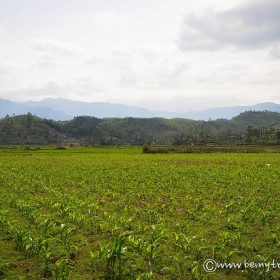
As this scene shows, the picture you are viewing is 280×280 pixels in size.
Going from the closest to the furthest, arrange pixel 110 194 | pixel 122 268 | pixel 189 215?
pixel 122 268 → pixel 189 215 → pixel 110 194

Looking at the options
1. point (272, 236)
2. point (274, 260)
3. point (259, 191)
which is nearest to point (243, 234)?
point (272, 236)

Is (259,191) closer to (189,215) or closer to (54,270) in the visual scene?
(189,215)

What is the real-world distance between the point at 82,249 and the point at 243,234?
6.02 meters

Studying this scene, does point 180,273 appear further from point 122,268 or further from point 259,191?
point 259,191

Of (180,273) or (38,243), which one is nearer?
(180,273)

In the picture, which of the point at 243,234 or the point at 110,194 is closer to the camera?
the point at 243,234

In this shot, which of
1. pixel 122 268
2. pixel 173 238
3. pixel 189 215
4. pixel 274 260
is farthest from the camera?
pixel 189 215

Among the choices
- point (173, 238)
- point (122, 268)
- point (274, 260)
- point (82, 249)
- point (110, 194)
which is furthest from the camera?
point (110, 194)

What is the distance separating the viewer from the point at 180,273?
8219 mm

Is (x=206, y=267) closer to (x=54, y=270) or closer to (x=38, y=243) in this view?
(x=54, y=270)

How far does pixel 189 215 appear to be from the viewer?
46.3 feet

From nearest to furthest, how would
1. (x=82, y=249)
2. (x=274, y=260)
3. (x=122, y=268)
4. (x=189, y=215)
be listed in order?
(x=122, y=268) < (x=274, y=260) < (x=82, y=249) < (x=189, y=215)

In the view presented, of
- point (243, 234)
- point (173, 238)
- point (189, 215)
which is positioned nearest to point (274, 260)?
point (243, 234)

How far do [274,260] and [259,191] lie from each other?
42.3 ft
